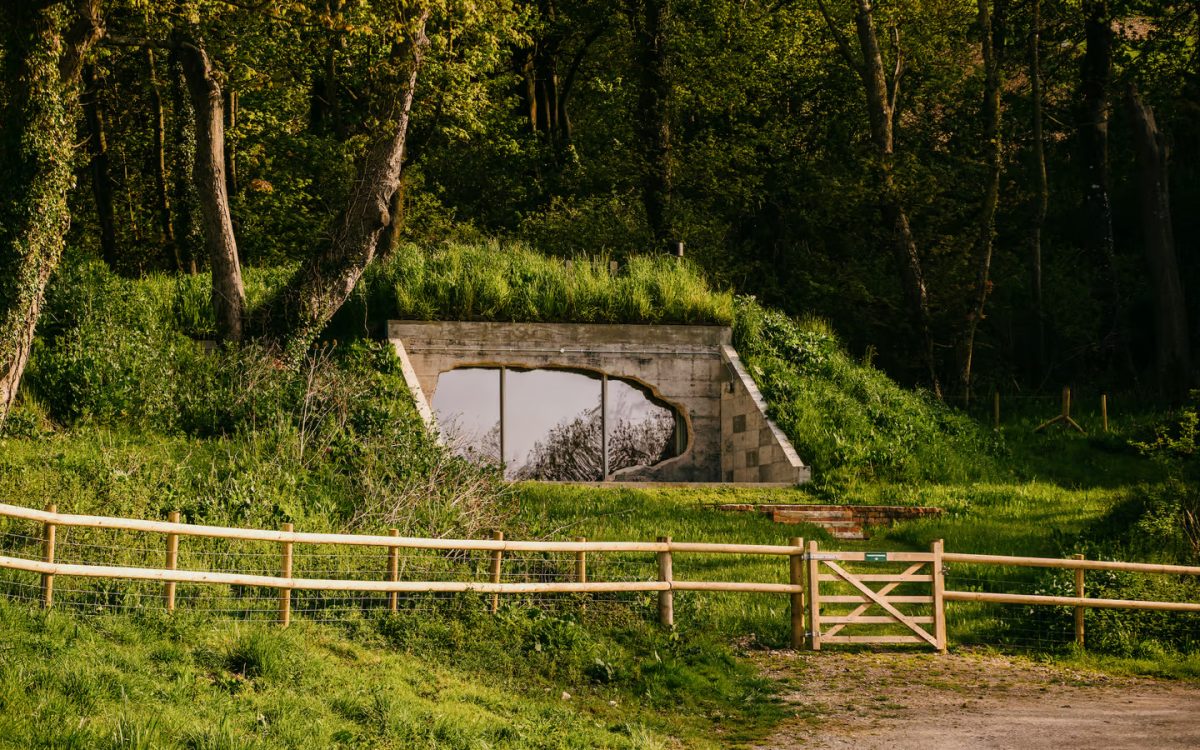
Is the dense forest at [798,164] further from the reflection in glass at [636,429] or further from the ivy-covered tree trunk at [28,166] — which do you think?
the ivy-covered tree trunk at [28,166]

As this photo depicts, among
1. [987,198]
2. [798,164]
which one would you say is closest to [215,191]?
[987,198]

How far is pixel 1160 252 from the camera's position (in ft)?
115

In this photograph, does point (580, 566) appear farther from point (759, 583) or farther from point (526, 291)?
point (526, 291)

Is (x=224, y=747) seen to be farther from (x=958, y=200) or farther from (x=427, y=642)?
(x=958, y=200)

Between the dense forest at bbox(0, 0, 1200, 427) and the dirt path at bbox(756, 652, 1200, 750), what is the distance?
1763 cm

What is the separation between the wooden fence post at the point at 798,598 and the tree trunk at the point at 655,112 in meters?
20.8

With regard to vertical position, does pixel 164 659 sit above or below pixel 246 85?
below

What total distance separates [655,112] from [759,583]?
22651mm

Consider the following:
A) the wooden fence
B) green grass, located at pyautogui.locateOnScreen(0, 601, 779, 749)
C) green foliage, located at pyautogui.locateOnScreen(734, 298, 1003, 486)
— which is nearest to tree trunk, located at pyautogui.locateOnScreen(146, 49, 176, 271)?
green foliage, located at pyautogui.locateOnScreen(734, 298, 1003, 486)

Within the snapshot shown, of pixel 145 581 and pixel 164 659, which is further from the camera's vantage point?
pixel 145 581

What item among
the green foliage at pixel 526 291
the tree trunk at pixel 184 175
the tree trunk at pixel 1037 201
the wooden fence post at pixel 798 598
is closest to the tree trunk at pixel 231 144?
the tree trunk at pixel 184 175

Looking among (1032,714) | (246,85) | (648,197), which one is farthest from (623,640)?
(648,197)

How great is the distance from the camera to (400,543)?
47.1ft

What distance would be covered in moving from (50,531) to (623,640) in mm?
6498
